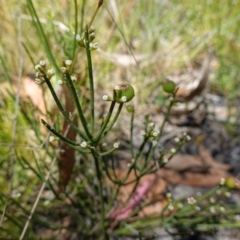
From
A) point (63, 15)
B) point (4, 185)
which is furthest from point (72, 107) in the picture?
point (63, 15)

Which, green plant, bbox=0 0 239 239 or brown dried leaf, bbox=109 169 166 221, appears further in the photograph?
brown dried leaf, bbox=109 169 166 221

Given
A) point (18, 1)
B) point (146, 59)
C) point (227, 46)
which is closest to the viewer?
point (18, 1)

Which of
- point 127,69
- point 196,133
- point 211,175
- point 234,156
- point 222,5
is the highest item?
point 222,5

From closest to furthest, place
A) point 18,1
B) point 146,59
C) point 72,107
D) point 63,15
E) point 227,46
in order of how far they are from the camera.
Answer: point 72,107 < point 63,15 < point 18,1 < point 146,59 < point 227,46

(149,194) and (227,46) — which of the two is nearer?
(149,194)

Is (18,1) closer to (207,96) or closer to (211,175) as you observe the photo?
(207,96)

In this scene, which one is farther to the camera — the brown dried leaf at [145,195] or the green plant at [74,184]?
the brown dried leaf at [145,195]

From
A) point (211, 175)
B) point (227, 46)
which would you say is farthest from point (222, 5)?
point (211, 175)

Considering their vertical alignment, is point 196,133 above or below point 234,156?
above

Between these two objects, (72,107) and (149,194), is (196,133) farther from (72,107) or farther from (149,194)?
(72,107)
